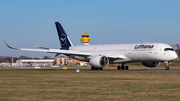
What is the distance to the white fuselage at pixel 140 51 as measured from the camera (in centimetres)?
4379

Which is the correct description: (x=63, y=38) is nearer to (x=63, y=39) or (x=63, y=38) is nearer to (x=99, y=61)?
(x=63, y=39)

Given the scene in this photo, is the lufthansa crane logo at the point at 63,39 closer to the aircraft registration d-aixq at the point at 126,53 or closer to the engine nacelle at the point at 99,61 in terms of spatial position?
the aircraft registration d-aixq at the point at 126,53

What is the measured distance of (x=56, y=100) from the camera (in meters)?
13.8

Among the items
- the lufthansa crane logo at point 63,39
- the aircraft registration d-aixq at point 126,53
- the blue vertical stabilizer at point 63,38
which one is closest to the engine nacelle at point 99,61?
the aircraft registration d-aixq at point 126,53

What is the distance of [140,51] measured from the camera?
150 feet

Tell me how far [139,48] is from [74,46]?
16419mm

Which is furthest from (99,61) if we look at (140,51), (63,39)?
(63,39)

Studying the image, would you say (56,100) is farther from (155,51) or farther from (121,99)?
(155,51)

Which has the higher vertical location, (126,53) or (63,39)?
(63,39)

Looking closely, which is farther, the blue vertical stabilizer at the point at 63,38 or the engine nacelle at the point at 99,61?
the blue vertical stabilizer at the point at 63,38

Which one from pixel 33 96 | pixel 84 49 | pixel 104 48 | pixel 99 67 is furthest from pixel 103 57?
pixel 33 96

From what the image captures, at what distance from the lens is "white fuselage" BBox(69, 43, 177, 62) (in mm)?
43791

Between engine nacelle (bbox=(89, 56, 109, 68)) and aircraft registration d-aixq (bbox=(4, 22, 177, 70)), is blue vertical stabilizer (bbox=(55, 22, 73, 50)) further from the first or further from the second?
engine nacelle (bbox=(89, 56, 109, 68))

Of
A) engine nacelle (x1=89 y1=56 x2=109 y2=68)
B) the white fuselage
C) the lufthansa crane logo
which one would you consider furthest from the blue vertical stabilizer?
engine nacelle (x1=89 y1=56 x2=109 y2=68)
